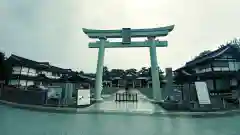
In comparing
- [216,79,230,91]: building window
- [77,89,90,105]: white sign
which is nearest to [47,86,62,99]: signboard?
[77,89,90,105]: white sign

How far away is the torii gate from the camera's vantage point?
1370 centimetres

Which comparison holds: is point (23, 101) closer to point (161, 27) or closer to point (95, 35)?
point (95, 35)

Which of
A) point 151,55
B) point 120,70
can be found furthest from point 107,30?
point 120,70

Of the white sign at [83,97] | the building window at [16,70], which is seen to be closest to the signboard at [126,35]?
the white sign at [83,97]

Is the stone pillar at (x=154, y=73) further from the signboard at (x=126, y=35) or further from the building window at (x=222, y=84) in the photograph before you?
the building window at (x=222, y=84)

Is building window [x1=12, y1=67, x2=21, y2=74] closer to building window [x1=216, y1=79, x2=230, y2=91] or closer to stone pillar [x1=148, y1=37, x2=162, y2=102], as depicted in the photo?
stone pillar [x1=148, y1=37, x2=162, y2=102]

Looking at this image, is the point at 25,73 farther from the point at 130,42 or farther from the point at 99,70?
the point at 130,42

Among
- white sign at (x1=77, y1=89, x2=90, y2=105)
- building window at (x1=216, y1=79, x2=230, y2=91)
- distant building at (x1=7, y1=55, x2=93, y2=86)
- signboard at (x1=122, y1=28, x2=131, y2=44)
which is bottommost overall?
white sign at (x1=77, y1=89, x2=90, y2=105)

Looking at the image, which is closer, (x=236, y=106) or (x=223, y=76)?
(x=236, y=106)

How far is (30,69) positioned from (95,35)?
19.9 m

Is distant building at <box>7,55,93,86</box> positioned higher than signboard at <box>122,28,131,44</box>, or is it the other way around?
signboard at <box>122,28,131,44</box>

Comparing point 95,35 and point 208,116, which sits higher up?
point 95,35

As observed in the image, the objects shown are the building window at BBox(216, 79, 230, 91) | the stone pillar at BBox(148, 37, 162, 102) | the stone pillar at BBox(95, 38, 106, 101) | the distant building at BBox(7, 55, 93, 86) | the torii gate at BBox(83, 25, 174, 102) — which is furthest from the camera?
the distant building at BBox(7, 55, 93, 86)

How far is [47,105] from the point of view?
32.8ft
